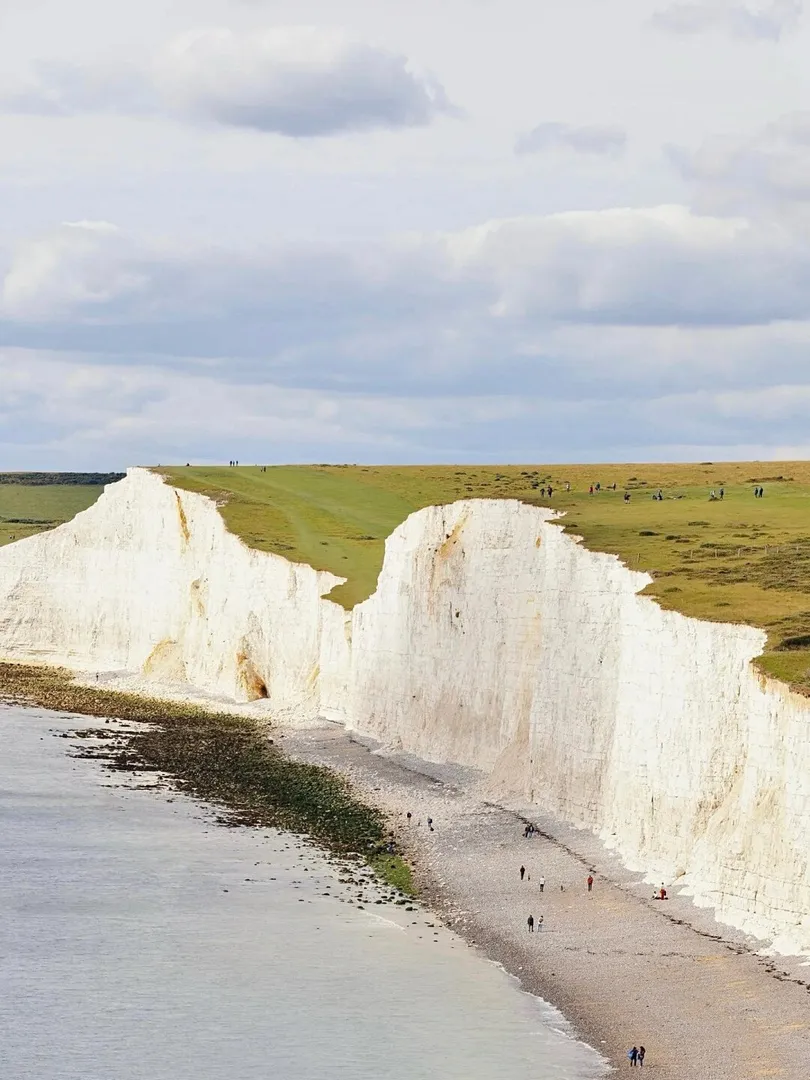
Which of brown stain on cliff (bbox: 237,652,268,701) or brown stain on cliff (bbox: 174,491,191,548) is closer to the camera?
brown stain on cliff (bbox: 237,652,268,701)

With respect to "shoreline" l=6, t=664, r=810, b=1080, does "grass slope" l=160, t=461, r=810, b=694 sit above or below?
above

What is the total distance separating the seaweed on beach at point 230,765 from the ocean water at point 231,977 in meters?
2.03

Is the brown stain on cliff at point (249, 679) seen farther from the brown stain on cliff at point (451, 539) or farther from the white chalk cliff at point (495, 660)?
the brown stain on cliff at point (451, 539)

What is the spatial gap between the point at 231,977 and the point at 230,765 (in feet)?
90.5

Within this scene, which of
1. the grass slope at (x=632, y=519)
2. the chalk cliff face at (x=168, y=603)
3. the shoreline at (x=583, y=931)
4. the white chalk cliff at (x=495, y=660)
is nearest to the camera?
the shoreline at (x=583, y=931)

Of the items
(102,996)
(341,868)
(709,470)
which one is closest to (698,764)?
(341,868)

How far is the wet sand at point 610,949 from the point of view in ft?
110

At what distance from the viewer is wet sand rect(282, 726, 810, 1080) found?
3347 centimetres

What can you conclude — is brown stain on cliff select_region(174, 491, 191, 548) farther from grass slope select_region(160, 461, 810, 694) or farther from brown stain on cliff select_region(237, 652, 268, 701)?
brown stain on cliff select_region(237, 652, 268, 701)

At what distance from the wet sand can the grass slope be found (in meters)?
7.18

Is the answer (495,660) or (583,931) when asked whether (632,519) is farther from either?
(583,931)

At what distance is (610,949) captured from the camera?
4025 cm

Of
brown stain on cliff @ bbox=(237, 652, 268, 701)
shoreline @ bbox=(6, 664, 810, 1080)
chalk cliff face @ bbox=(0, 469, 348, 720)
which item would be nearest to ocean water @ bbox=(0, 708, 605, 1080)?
shoreline @ bbox=(6, 664, 810, 1080)

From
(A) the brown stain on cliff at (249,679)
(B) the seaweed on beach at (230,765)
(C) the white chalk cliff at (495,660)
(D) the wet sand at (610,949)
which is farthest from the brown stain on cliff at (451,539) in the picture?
(A) the brown stain on cliff at (249,679)
